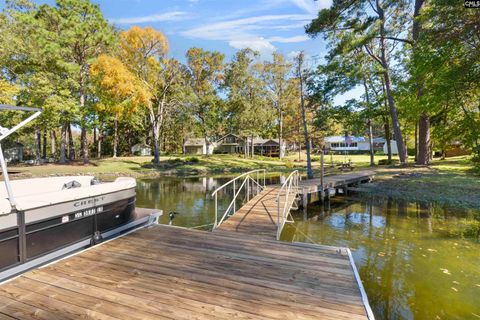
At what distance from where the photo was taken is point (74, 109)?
24.8 meters

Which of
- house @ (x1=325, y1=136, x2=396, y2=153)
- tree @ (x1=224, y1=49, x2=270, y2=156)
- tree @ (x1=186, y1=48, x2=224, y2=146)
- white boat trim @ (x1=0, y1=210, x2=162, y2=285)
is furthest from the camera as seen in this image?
house @ (x1=325, y1=136, x2=396, y2=153)

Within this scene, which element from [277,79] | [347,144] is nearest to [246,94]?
[277,79]

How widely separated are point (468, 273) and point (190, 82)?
1440 inches

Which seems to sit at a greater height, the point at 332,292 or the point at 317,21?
the point at 317,21

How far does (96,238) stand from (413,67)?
16534mm

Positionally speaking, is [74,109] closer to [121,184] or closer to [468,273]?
[121,184]

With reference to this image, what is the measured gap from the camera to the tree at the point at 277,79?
39.2 m

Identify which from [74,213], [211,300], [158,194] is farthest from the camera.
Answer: [158,194]

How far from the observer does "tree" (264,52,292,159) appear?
129ft

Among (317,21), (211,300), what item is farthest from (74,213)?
(317,21)

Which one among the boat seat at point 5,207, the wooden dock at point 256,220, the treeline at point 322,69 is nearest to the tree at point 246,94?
the treeline at point 322,69

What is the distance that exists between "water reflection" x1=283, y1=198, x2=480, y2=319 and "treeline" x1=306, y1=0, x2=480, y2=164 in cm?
322

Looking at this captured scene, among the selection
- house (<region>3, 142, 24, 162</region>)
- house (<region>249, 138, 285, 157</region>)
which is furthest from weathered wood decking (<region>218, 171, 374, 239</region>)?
house (<region>3, 142, 24, 162</region>)

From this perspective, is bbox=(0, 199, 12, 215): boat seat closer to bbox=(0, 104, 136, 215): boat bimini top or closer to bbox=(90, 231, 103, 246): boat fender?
bbox=(0, 104, 136, 215): boat bimini top
